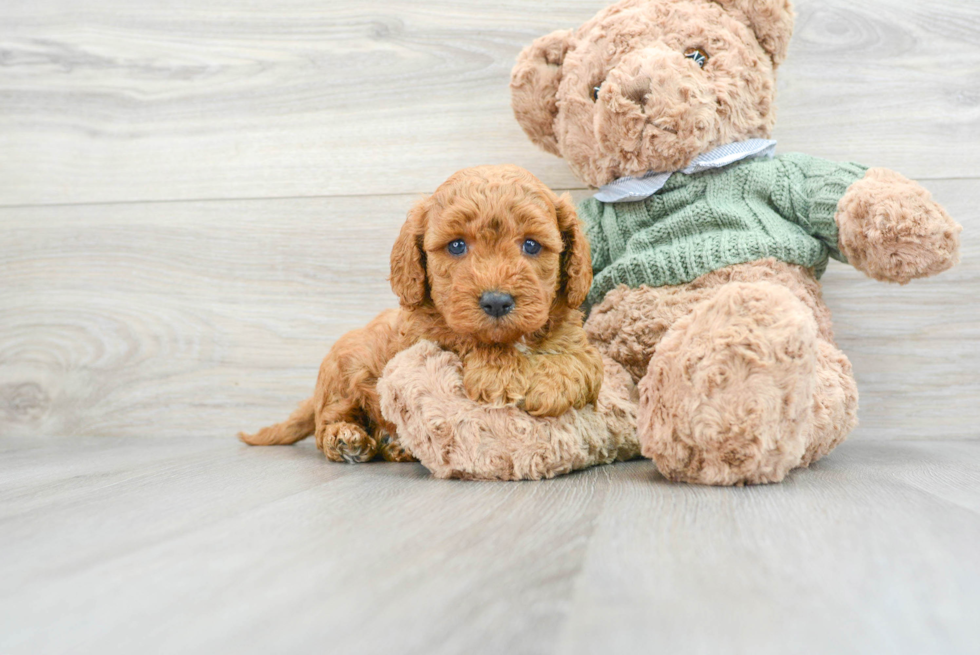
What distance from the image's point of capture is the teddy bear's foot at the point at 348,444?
1.09 metres

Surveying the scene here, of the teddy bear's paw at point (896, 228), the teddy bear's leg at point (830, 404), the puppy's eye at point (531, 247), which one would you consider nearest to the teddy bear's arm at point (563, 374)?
the puppy's eye at point (531, 247)

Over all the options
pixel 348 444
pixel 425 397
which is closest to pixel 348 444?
pixel 348 444

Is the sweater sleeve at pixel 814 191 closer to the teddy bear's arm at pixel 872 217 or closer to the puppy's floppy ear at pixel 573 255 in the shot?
the teddy bear's arm at pixel 872 217

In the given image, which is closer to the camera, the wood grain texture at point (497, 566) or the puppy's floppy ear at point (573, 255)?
the wood grain texture at point (497, 566)

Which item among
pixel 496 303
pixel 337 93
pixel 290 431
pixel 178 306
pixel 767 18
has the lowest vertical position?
pixel 290 431

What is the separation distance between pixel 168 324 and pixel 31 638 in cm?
111

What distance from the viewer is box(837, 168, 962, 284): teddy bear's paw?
0.93 metres

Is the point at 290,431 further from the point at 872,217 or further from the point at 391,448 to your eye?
the point at 872,217

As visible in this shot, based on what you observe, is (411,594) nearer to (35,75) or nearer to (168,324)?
(168,324)

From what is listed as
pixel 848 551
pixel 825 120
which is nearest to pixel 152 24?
pixel 825 120

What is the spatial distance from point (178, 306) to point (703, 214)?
102 centimetres

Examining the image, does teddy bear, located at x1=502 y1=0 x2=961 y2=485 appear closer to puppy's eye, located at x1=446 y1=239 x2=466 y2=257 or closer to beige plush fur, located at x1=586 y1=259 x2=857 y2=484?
beige plush fur, located at x1=586 y1=259 x2=857 y2=484

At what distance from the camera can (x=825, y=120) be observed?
135cm

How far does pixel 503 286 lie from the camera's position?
0.85 meters
